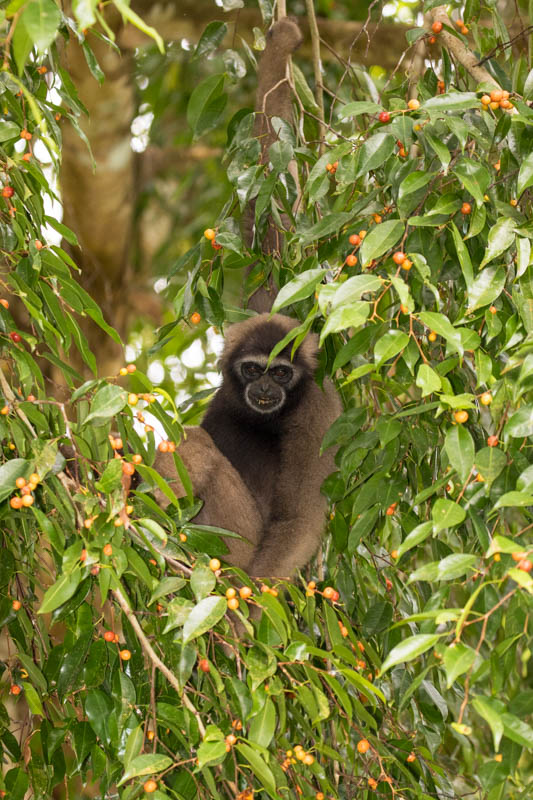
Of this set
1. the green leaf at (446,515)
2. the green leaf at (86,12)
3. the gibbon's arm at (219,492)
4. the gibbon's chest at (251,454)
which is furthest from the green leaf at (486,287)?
the gibbon's chest at (251,454)

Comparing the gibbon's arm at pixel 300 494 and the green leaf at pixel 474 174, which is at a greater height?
the green leaf at pixel 474 174

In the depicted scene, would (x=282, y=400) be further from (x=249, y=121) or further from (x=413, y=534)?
(x=413, y=534)

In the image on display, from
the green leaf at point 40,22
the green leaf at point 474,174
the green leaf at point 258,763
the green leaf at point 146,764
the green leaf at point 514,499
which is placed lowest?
the green leaf at point 258,763

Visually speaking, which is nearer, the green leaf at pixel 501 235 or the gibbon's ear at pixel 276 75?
the green leaf at pixel 501 235

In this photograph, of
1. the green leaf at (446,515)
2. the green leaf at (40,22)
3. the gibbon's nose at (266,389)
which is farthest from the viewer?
the gibbon's nose at (266,389)

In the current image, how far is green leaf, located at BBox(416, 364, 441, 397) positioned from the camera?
189 centimetres

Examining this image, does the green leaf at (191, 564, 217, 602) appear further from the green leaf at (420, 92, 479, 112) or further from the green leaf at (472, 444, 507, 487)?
the green leaf at (420, 92, 479, 112)

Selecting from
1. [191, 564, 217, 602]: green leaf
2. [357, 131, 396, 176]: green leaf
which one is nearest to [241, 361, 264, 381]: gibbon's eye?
[357, 131, 396, 176]: green leaf

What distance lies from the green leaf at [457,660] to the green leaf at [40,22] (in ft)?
3.94

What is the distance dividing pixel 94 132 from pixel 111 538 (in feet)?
14.0

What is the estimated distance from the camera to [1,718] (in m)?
2.52

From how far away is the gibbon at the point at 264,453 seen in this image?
386 centimetres

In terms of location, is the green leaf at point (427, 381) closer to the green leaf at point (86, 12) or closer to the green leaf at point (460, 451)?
the green leaf at point (460, 451)

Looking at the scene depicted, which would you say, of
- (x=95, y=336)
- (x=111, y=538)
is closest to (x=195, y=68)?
(x=95, y=336)
